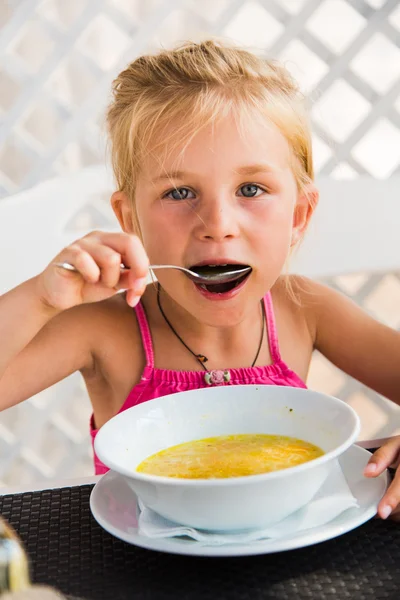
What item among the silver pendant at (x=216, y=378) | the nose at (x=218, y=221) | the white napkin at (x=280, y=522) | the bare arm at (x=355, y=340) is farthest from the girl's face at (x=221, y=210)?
the white napkin at (x=280, y=522)

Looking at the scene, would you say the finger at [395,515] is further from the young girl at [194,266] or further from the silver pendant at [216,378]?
the silver pendant at [216,378]

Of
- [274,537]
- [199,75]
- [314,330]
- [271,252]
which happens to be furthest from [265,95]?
[274,537]

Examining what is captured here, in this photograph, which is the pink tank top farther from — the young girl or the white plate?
the white plate

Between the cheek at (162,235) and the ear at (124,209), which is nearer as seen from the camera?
the cheek at (162,235)

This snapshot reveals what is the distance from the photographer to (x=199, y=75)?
1015mm

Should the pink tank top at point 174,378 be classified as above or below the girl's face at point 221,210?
below

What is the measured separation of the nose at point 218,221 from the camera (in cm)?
92

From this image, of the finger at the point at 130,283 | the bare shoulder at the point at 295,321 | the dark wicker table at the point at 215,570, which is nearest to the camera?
the dark wicker table at the point at 215,570

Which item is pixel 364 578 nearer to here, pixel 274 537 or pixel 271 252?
pixel 274 537

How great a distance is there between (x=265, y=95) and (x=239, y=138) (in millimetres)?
116

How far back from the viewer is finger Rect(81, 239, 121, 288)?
2.44 ft

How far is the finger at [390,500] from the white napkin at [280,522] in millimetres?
20

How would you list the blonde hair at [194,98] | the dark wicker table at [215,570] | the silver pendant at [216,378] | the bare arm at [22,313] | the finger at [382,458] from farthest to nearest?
the silver pendant at [216,378] → the blonde hair at [194,98] → the bare arm at [22,313] → the finger at [382,458] → the dark wicker table at [215,570]

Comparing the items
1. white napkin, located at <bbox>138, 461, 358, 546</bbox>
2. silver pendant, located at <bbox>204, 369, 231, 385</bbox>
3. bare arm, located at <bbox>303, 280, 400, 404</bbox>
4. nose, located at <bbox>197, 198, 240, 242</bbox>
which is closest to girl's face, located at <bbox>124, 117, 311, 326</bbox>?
nose, located at <bbox>197, 198, 240, 242</bbox>
